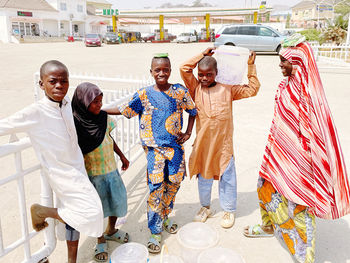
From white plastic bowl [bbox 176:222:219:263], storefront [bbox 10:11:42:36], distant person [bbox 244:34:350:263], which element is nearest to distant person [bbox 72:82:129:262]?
white plastic bowl [bbox 176:222:219:263]

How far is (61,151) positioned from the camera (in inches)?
72.2

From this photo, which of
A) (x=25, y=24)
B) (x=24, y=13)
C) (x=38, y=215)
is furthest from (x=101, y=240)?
(x=25, y=24)

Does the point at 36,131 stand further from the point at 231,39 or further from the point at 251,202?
the point at 231,39

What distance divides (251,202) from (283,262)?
95cm

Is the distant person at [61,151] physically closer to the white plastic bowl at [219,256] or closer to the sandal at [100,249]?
the sandal at [100,249]

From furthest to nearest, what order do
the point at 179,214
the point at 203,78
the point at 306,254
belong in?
the point at 179,214, the point at 203,78, the point at 306,254

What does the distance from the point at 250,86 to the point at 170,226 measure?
148 centimetres

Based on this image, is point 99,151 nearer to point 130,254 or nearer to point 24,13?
point 130,254

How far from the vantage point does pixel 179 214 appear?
9.98 feet

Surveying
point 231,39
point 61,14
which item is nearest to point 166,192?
point 231,39

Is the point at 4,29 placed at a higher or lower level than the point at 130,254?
higher

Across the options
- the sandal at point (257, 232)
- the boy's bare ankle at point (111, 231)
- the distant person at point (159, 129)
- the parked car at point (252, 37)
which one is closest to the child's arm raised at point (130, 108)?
the distant person at point (159, 129)

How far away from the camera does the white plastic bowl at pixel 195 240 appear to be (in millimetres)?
2071

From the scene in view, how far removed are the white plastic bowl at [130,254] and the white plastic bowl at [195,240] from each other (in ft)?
0.91
